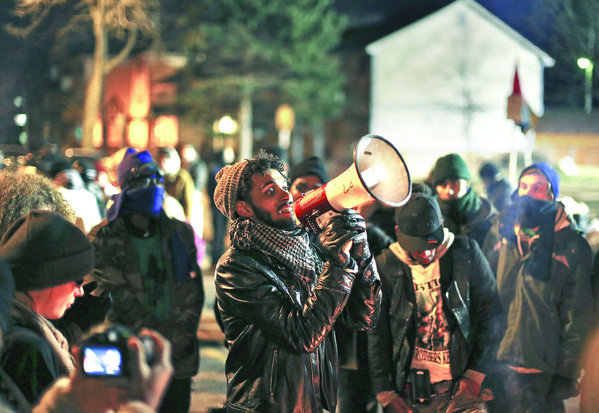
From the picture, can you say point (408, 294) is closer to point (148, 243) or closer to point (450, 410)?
point (450, 410)

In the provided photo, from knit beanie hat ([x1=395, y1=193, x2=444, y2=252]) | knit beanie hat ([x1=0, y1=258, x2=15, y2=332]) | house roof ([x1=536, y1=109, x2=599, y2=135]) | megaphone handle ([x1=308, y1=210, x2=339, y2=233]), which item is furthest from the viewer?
house roof ([x1=536, y1=109, x2=599, y2=135])

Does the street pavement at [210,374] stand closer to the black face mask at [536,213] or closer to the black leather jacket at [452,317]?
the black leather jacket at [452,317]

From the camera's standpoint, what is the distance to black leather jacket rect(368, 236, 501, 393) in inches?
160

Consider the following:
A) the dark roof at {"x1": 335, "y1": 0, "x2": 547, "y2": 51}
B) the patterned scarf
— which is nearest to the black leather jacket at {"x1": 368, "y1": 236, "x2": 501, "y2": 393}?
the patterned scarf

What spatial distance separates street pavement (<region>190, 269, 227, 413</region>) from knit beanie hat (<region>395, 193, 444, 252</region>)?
2.21 meters

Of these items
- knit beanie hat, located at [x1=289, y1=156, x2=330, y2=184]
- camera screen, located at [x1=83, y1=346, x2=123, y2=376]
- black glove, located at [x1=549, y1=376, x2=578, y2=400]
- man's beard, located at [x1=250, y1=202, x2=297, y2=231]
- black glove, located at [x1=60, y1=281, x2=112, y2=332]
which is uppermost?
knit beanie hat, located at [x1=289, y1=156, x2=330, y2=184]

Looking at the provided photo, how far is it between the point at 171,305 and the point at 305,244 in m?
1.83

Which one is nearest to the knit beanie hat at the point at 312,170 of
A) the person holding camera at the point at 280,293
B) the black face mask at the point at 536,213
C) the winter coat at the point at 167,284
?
the winter coat at the point at 167,284

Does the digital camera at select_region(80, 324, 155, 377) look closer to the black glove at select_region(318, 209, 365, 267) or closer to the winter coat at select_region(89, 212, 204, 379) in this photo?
the black glove at select_region(318, 209, 365, 267)

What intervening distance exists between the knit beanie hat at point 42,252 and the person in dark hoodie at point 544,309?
128 inches

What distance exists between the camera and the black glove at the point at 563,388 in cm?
468

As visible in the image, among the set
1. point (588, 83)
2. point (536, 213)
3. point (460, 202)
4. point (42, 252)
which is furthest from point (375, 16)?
point (42, 252)

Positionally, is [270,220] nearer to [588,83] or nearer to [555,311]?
[555,311]

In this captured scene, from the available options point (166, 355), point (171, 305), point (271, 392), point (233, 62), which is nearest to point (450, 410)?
point (271, 392)
